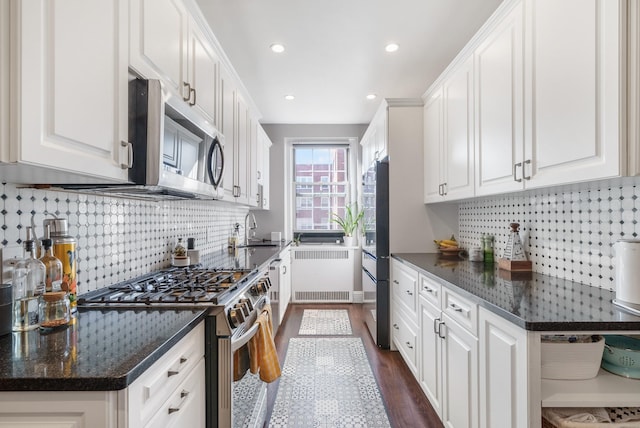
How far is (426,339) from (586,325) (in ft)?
3.82

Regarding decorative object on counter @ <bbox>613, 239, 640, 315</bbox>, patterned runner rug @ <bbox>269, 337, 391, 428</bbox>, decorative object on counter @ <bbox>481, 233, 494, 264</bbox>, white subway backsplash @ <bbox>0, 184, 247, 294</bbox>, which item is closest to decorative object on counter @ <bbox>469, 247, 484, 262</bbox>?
decorative object on counter @ <bbox>481, 233, 494, 264</bbox>

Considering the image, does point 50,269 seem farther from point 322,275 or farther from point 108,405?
→ point 322,275

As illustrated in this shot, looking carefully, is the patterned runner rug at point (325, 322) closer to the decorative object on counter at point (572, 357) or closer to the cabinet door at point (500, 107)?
the cabinet door at point (500, 107)

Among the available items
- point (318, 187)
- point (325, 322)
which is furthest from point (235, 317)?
point (318, 187)

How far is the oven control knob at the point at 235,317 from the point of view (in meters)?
1.25

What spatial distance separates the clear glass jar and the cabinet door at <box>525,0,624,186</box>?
1.82 m

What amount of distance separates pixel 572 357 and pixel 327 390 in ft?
5.34

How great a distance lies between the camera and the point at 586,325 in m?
1.05

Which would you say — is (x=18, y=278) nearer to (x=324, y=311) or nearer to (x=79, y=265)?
(x=79, y=265)

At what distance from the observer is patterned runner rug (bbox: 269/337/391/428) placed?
79.2 inches

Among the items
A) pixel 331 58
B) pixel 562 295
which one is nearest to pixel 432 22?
pixel 331 58

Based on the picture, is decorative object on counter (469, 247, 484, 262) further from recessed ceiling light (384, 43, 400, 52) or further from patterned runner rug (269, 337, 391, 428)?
recessed ceiling light (384, 43, 400, 52)

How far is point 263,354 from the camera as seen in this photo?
161 cm

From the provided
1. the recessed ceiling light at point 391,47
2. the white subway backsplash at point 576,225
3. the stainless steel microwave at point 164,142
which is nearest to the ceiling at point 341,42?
the recessed ceiling light at point 391,47
